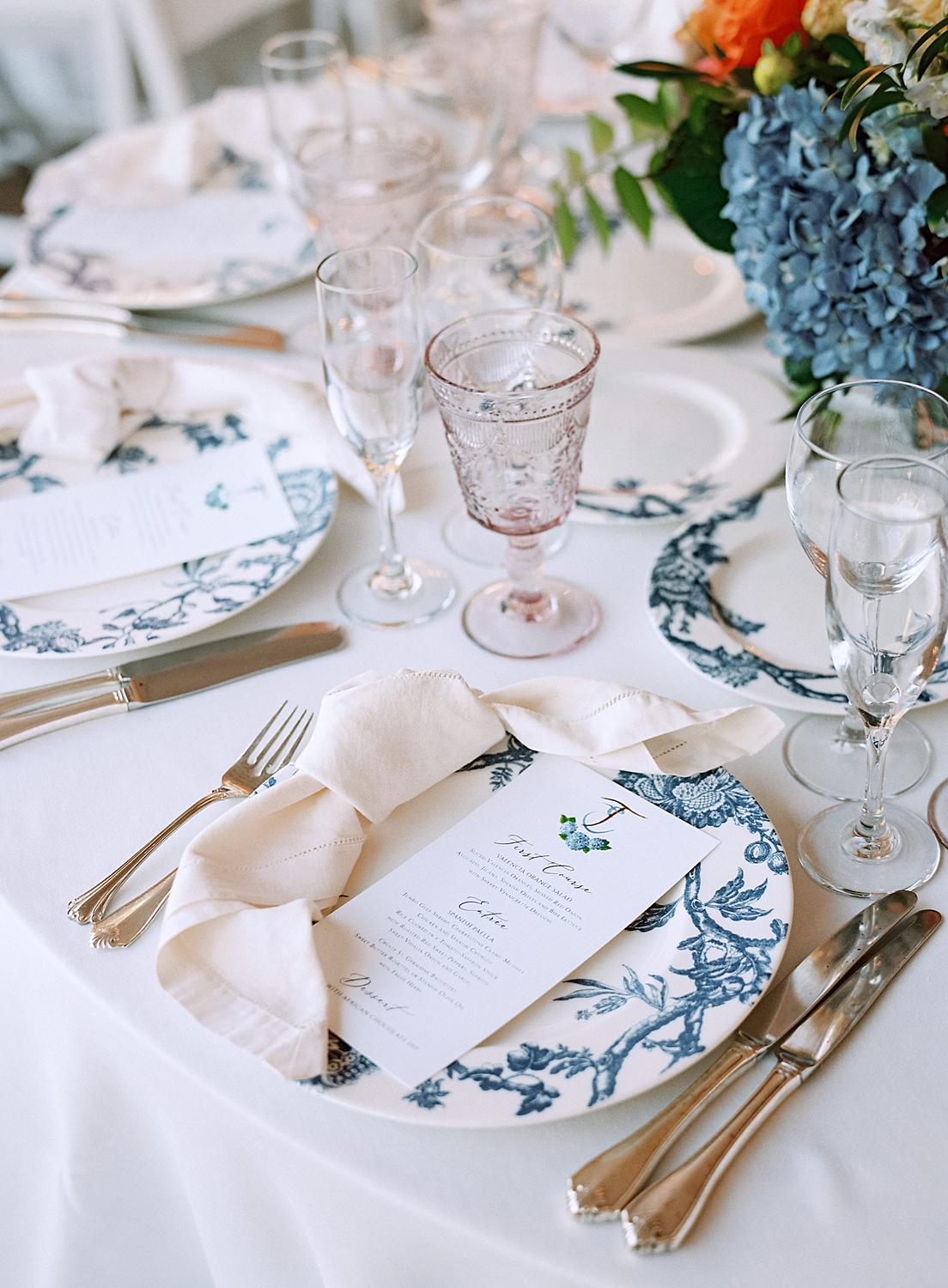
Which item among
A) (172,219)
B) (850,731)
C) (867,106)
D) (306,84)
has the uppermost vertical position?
(867,106)

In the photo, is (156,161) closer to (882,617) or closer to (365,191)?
(365,191)

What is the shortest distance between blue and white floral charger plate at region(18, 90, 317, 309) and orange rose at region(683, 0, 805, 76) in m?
0.54

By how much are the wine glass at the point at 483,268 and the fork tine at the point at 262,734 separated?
25cm

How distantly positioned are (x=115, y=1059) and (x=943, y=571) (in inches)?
22.8

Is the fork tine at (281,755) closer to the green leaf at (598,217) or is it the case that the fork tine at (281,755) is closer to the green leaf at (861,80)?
the green leaf at (861,80)

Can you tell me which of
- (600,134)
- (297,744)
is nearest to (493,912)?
(297,744)

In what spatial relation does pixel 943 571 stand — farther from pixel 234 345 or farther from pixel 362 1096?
pixel 234 345

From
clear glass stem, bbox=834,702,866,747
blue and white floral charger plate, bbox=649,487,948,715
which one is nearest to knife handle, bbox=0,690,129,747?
blue and white floral charger plate, bbox=649,487,948,715

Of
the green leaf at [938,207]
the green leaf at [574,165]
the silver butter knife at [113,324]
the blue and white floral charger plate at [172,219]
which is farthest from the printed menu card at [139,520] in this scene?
the green leaf at [938,207]

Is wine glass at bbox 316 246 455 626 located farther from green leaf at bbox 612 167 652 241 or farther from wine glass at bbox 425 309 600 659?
green leaf at bbox 612 167 652 241

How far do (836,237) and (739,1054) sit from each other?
65cm

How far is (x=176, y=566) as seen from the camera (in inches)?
42.4

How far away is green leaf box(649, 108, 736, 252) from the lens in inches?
43.8

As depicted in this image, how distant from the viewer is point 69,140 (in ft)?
10.4
